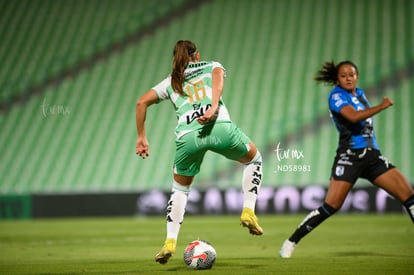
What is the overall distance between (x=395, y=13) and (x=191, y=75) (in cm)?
1815

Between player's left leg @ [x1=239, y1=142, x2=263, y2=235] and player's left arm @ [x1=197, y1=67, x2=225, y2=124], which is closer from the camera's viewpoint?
player's left arm @ [x1=197, y1=67, x2=225, y2=124]

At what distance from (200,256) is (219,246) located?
3495 mm

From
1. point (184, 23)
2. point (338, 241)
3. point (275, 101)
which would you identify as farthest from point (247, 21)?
point (338, 241)

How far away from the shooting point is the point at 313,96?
75.0ft

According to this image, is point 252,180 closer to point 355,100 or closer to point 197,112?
point 197,112

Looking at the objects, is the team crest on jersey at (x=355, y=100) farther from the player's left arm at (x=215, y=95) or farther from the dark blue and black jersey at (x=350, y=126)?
the player's left arm at (x=215, y=95)

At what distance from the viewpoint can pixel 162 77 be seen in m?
24.2

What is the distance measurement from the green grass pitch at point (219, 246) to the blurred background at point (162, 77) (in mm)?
3204

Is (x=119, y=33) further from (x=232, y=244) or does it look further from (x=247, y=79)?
(x=232, y=244)

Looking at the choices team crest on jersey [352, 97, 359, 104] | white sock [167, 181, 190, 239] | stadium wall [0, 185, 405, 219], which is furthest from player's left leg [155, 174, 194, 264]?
stadium wall [0, 185, 405, 219]

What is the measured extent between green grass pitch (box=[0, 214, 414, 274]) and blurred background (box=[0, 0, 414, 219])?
3.20m

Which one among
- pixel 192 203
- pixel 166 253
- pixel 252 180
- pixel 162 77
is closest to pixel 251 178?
pixel 252 180

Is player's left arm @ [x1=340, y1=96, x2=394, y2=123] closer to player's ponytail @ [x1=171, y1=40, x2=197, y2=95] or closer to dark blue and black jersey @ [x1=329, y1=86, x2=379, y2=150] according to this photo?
dark blue and black jersey @ [x1=329, y1=86, x2=379, y2=150]

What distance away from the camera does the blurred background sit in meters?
21.6
